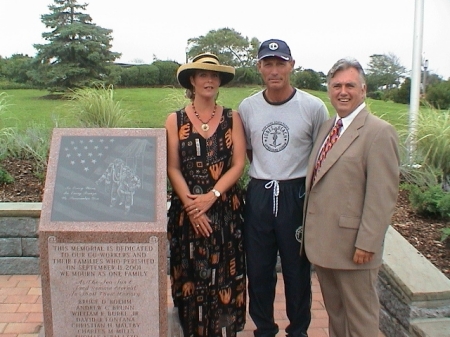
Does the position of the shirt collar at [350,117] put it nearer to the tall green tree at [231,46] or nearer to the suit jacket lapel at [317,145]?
the suit jacket lapel at [317,145]

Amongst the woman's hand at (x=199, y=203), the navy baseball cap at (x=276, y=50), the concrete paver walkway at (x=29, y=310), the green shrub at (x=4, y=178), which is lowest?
the concrete paver walkway at (x=29, y=310)

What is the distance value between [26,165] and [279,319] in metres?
3.54

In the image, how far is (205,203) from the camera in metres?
2.65

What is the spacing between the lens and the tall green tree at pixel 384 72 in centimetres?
987

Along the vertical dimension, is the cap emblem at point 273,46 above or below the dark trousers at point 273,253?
above

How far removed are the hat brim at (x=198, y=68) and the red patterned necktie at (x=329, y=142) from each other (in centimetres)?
68

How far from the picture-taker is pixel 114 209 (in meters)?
2.64

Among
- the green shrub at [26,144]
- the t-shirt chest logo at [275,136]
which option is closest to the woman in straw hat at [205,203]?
the t-shirt chest logo at [275,136]

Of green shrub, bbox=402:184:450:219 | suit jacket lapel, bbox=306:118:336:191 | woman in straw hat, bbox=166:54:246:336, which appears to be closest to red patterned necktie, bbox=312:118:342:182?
suit jacket lapel, bbox=306:118:336:191

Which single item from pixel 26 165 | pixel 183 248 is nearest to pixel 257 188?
pixel 183 248

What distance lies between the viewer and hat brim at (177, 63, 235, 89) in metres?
2.62

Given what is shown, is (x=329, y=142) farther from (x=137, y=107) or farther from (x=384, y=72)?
(x=384, y=72)

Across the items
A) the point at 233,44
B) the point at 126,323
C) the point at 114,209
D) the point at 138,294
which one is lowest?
the point at 126,323

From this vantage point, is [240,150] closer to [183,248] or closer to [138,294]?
[183,248]
